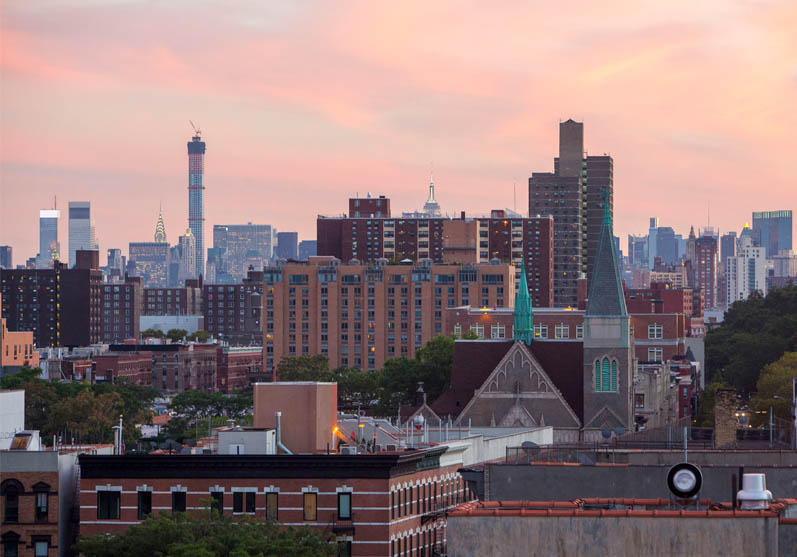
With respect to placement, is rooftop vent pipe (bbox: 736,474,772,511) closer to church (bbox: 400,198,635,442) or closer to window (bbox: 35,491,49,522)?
window (bbox: 35,491,49,522)

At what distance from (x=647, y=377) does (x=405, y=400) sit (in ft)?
107

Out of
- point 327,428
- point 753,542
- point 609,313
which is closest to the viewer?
point 753,542

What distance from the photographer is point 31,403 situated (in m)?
173

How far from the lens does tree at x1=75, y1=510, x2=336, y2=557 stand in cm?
6500

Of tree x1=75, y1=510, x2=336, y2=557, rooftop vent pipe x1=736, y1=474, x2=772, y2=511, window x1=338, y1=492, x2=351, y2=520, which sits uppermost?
rooftop vent pipe x1=736, y1=474, x2=772, y2=511

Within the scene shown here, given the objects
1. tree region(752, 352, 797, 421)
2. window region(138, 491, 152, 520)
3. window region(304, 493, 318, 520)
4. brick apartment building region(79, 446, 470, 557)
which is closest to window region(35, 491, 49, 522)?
brick apartment building region(79, 446, 470, 557)

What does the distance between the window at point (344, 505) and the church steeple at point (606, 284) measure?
67.2 metres

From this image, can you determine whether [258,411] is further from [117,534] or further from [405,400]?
[405,400]

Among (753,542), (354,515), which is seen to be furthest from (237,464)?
(753,542)

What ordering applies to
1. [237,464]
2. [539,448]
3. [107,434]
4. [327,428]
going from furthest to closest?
[107,434], [327,428], [237,464], [539,448]

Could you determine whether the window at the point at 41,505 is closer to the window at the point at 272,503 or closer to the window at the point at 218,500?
the window at the point at 218,500

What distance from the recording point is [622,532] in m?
31.0

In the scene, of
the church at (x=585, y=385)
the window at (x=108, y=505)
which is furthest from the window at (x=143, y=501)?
the church at (x=585, y=385)

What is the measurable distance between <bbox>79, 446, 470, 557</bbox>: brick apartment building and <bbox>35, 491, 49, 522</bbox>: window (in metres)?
2.65
